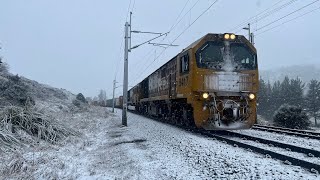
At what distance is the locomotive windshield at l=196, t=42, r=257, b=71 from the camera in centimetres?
1362

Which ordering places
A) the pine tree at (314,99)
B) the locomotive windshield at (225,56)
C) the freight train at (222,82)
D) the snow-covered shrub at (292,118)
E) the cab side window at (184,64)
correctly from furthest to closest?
the pine tree at (314,99), the snow-covered shrub at (292,118), the cab side window at (184,64), the locomotive windshield at (225,56), the freight train at (222,82)

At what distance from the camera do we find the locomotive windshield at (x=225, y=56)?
13.6 meters

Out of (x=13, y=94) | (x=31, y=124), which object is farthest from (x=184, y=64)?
(x=13, y=94)

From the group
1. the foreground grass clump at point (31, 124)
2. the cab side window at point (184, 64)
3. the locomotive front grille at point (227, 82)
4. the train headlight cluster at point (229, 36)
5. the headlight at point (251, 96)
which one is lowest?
the foreground grass clump at point (31, 124)

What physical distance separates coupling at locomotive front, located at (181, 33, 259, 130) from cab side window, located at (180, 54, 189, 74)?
497mm

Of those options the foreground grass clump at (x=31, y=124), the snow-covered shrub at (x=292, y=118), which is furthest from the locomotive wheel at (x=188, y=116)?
the snow-covered shrub at (x=292, y=118)

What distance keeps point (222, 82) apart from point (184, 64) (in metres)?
2.32

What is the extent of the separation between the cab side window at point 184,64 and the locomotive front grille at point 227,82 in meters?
1.43

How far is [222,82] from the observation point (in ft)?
43.9

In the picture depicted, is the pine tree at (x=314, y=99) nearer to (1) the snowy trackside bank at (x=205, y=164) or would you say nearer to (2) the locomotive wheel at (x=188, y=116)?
(2) the locomotive wheel at (x=188, y=116)

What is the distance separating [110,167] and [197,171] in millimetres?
1943

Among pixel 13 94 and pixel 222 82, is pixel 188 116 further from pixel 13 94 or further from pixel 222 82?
pixel 13 94

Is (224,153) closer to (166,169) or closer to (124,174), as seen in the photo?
(166,169)

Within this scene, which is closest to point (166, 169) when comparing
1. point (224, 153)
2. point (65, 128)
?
point (224, 153)
